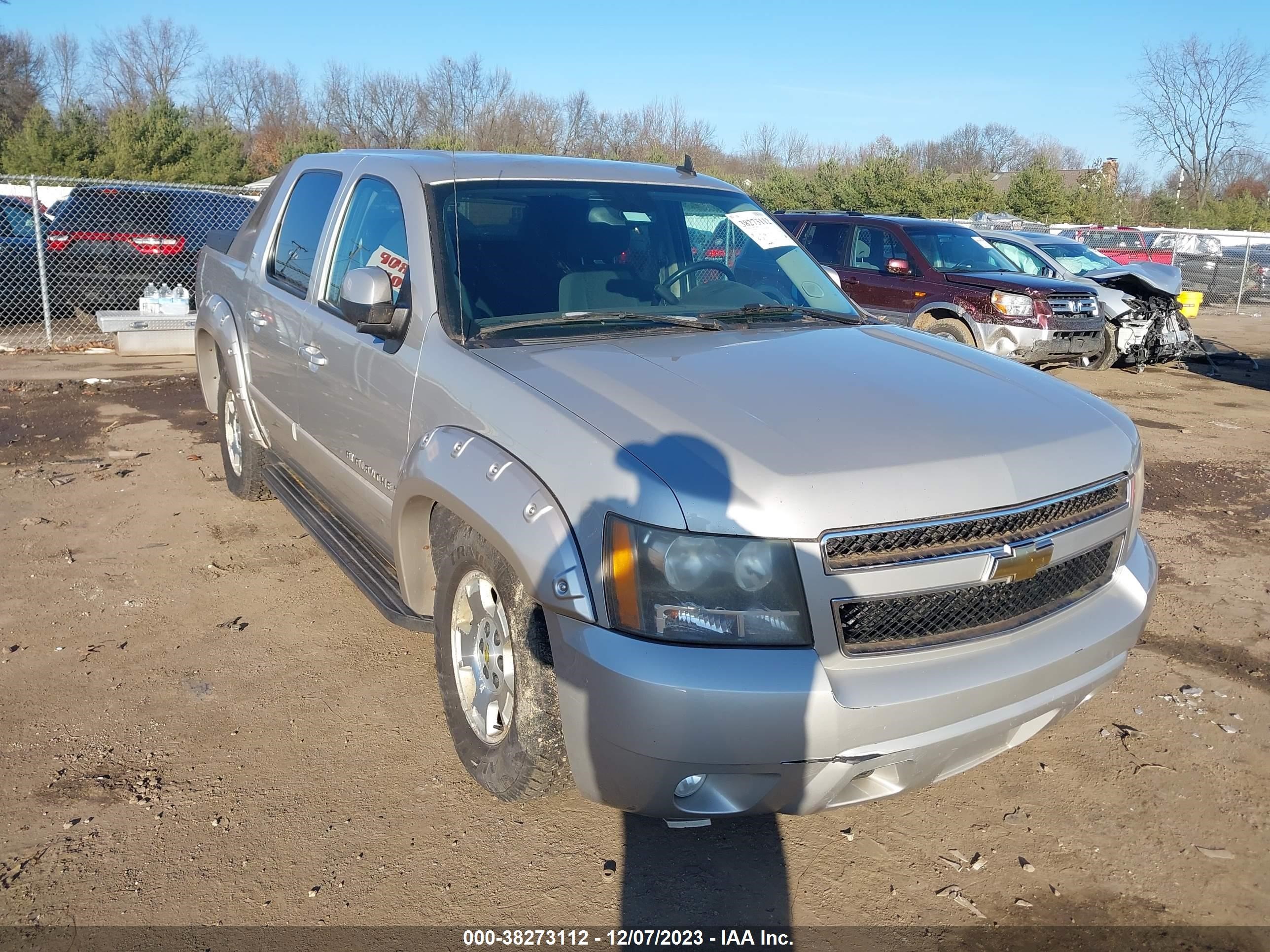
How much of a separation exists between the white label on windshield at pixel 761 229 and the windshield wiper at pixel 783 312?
45 cm

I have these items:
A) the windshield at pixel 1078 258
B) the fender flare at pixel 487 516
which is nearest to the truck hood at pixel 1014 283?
the windshield at pixel 1078 258

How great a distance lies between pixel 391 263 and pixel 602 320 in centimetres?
86

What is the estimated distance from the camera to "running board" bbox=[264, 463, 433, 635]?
11.2 ft

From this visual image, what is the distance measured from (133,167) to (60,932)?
32687 millimetres

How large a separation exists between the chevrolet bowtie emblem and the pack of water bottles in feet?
40.5

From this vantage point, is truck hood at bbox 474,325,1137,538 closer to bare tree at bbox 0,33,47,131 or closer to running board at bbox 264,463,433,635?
running board at bbox 264,463,433,635

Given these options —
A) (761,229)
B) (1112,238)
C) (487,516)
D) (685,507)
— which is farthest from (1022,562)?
(1112,238)

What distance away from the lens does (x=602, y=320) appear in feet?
11.5

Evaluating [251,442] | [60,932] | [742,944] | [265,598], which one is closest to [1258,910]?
[742,944]

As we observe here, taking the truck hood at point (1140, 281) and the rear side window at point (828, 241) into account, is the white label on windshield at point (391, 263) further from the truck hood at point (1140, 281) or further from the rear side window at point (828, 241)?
the truck hood at point (1140, 281)

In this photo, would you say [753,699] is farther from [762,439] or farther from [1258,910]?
[1258,910]

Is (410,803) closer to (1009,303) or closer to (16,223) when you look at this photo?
(1009,303)

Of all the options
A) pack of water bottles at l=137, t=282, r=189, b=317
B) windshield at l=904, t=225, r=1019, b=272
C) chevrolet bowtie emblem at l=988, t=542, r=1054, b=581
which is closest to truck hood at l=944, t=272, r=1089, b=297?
windshield at l=904, t=225, r=1019, b=272

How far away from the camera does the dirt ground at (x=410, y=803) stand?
2.75m
